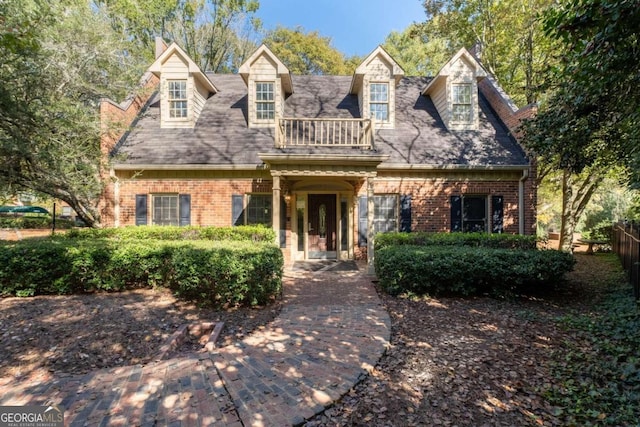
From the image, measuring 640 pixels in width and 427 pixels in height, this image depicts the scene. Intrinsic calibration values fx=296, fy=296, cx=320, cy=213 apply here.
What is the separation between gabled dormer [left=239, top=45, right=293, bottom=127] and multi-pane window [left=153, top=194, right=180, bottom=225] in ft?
12.4

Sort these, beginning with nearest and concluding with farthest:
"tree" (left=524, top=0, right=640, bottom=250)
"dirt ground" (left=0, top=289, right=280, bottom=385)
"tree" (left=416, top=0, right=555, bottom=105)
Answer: "tree" (left=524, top=0, right=640, bottom=250)
"dirt ground" (left=0, top=289, right=280, bottom=385)
"tree" (left=416, top=0, right=555, bottom=105)

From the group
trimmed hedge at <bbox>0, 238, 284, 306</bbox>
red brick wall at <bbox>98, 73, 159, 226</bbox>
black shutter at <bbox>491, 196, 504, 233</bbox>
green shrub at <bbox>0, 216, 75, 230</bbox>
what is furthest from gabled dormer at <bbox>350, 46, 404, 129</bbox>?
green shrub at <bbox>0, 216, 75, 230</bbox>

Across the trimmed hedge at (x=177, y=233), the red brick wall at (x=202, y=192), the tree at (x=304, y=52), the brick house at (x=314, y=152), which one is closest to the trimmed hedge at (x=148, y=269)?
the trimmed hedge at (x=177, y=233)

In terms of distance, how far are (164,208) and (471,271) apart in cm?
919

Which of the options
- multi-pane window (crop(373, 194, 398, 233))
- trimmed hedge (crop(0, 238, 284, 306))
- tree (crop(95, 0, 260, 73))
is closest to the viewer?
trimmed hedge (crop(0, 238, 284, 306))

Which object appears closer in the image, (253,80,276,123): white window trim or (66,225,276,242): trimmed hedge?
(66,225,276,242): trimmed hedge

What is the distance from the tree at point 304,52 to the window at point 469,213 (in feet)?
56.9

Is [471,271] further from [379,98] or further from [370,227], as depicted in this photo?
[379,98]

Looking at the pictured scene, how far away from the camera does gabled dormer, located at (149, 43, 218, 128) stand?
1051cm

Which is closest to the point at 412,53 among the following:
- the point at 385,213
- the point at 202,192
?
the point at 385,213

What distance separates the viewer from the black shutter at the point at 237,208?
9.66 metres

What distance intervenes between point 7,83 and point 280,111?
6.96m

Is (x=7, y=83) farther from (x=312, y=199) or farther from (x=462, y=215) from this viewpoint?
(x=462, y=215)

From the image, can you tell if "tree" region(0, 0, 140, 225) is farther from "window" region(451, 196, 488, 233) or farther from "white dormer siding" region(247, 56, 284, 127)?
"window" region(451, 196, 488, 233)
